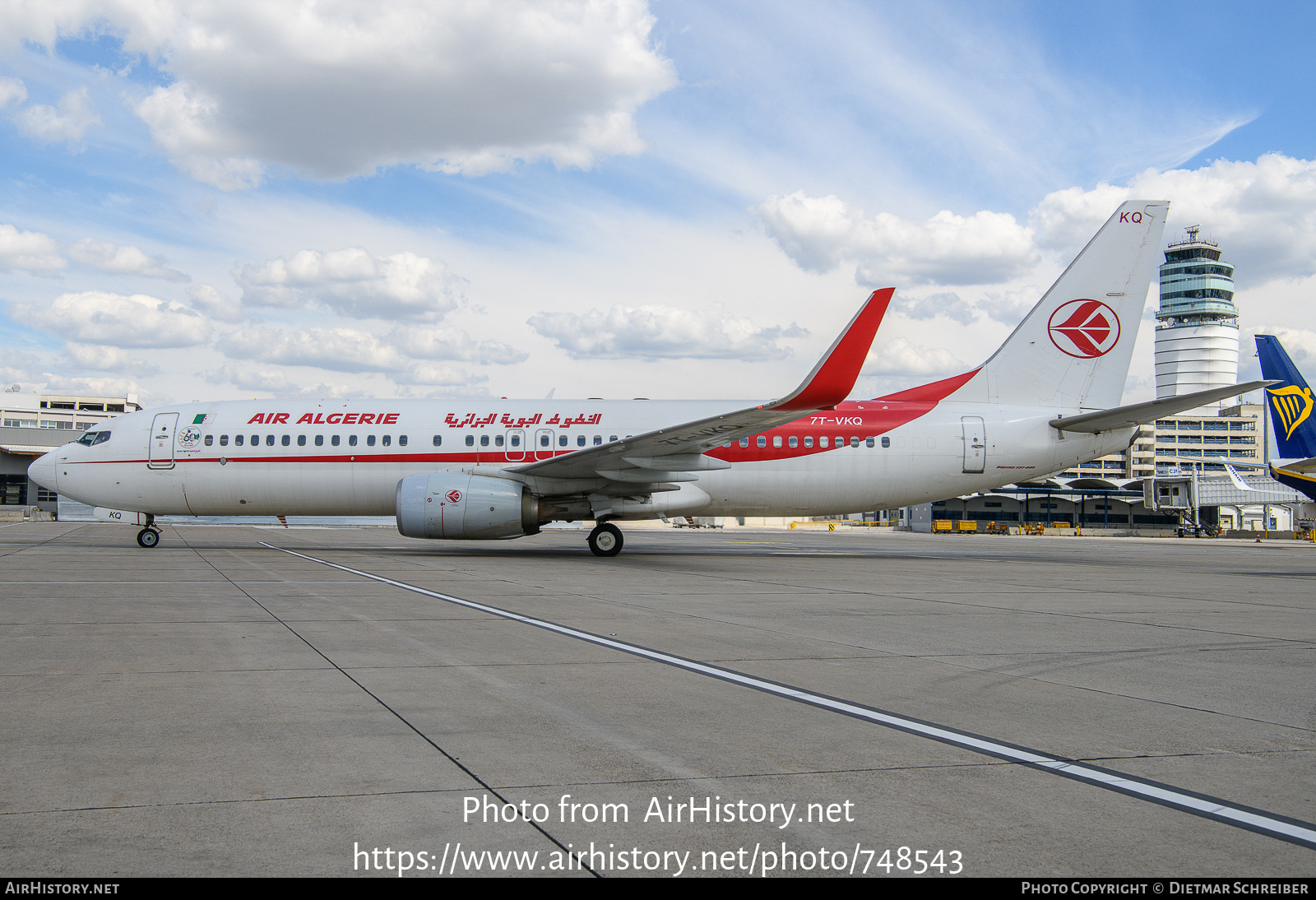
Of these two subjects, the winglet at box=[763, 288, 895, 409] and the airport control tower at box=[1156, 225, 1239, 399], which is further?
the airport control tower at box=[1156, 225, 1239, 399]

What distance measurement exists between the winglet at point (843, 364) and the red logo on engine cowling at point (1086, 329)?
25.8 ft

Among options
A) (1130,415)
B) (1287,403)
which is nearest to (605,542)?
(1130,415)

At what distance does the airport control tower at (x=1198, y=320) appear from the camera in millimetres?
161500

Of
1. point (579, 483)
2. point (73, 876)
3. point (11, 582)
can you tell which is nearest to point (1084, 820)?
point (73, 876)

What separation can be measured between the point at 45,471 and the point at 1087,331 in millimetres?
26257

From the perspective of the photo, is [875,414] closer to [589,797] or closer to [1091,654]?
[1091,654]

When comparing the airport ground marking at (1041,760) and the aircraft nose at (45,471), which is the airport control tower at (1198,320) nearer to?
the aircraft nose at (45,471)

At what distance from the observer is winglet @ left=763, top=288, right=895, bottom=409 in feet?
53.9

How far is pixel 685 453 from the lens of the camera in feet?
65.3

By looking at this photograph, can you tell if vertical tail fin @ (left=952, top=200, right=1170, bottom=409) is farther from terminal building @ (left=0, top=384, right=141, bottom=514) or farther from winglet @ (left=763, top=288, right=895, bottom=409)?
terminal building @ (left=0, top=384, right=141, bottom=514)

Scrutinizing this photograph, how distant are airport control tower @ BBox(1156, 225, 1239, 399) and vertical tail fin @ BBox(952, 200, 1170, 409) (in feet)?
530

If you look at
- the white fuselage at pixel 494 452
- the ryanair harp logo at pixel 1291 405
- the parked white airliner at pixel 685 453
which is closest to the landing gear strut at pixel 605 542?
the parked white airliner at pixel 685 453

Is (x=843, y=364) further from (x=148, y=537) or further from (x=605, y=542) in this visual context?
(x=148, y=537)

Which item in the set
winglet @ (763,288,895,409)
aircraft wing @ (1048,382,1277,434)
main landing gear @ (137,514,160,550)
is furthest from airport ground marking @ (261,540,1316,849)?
main landing gear @ (137,514,160,550)
